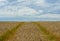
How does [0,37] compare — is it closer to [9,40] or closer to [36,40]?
[9,40]

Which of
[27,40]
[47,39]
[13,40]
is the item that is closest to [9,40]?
Answer: [13,40]

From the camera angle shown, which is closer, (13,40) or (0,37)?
(13,40)

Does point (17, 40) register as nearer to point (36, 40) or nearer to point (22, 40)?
point (22, 40)

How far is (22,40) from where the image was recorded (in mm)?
17859

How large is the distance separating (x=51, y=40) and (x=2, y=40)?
416 cm

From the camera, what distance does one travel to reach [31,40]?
1744cm

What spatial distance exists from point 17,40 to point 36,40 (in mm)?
1591

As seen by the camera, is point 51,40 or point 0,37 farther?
point 0,37

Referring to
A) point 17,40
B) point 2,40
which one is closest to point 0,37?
point 2,40

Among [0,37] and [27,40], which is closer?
[27,40]

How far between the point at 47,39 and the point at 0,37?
169 inches

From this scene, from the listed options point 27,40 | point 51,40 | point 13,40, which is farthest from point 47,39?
point 13,40

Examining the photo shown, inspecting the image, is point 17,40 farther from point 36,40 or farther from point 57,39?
point 57,39

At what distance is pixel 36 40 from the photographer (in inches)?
683
